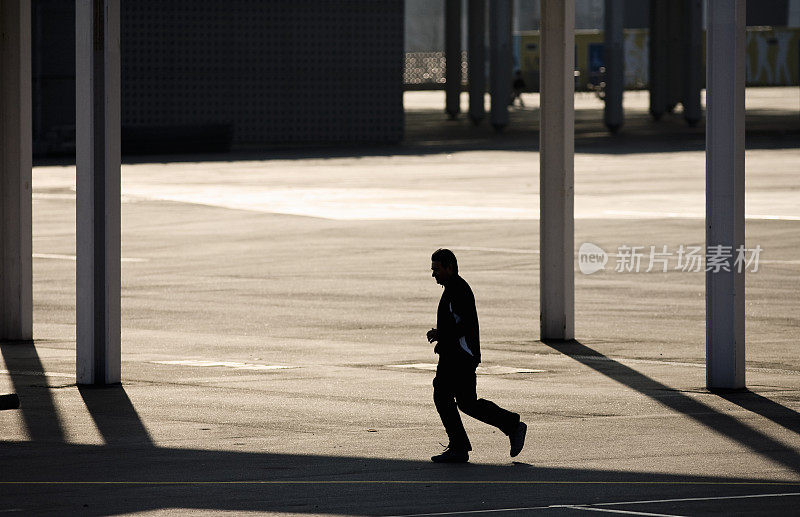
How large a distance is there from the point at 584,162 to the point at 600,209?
14.4 meters

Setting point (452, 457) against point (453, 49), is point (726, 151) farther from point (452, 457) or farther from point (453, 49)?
point (453, 49)

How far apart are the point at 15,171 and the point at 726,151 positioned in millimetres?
8900

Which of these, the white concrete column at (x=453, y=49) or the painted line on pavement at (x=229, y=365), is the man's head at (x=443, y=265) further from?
the white concrete column at (x=453, y=49)

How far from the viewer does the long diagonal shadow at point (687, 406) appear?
11.7 m

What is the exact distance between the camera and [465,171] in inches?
1804

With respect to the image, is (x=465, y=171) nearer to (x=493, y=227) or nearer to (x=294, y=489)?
(x=493, y=227)

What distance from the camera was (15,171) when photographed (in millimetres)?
19203

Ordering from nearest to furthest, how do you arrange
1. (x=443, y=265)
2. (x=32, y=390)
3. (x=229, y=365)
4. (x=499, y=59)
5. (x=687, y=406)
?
(x=443, y=265)
(x=687, y=406)
(x=32, y=390)
(x=229, y=365)
(x=499, y=59)

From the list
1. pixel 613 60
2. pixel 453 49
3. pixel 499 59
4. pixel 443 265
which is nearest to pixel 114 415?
pixel 443 265

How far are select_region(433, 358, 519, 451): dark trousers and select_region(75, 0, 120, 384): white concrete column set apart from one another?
5.37 m

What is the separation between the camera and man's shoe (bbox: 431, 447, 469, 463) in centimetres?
1130

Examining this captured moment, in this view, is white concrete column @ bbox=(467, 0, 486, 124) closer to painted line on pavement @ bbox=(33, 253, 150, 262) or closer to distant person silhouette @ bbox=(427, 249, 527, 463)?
painted line on pavement @ bbox=(33, 253, 150, 262)

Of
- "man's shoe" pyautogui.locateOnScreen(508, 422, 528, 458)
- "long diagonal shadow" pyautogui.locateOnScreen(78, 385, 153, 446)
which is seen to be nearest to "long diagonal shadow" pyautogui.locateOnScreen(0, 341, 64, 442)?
"long diagonal shadow" pyautogui.locateOnScreen(78, 385, 153, 446)

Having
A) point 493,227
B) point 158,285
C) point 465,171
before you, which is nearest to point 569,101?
point 158,285
